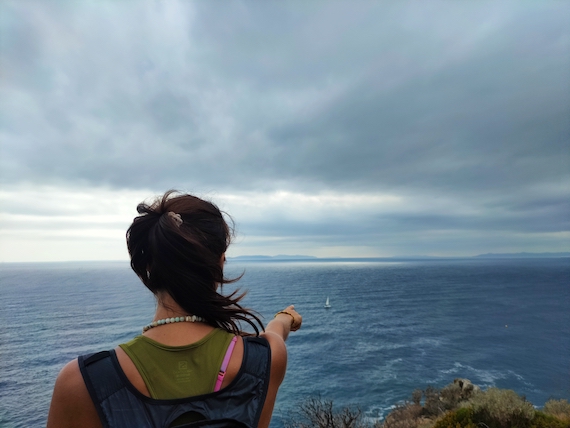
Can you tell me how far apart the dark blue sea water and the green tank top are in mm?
30532

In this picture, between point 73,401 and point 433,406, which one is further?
point 433,406

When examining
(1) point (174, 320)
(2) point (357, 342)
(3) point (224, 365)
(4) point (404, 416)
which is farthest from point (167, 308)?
(2) point (357, 342)

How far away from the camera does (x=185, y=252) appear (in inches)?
54.2

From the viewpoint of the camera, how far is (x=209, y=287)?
1.46 metres

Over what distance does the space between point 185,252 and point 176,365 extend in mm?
440

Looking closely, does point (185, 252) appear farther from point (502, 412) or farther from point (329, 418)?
point (329, 418)

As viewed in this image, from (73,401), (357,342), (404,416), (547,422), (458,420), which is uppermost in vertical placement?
(73,401)

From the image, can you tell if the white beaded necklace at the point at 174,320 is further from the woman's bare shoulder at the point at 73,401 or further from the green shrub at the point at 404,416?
the green shrub at the point at 404,416

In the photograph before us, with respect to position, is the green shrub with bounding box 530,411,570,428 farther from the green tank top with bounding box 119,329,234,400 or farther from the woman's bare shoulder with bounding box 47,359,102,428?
the woman's bare shoulder with bounding box 47,359,102,428

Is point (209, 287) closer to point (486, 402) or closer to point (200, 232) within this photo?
point (200, 232)

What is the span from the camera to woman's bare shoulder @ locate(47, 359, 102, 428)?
3.48ft

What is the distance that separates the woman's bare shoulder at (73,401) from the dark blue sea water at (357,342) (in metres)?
30.6

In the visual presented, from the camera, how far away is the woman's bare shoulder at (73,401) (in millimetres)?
1060

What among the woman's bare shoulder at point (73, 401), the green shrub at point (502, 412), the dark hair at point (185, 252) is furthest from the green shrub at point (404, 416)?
the woman's bare shoulder at point (73, 401)
